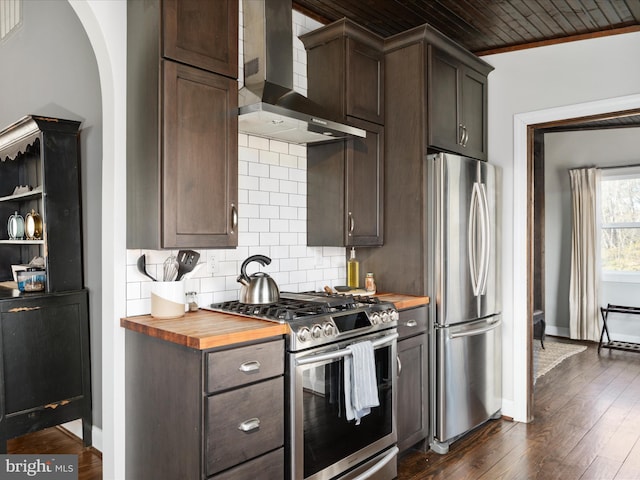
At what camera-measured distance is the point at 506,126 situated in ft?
12.4

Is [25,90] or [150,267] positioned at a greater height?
[25,90]

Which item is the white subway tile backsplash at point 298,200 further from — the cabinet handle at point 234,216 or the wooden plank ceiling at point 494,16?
the wooden plank ceiling at point 494,16

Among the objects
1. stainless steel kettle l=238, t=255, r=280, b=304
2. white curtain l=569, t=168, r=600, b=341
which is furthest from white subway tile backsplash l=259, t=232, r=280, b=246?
white curtain l=569, t=168, r=600, b=341

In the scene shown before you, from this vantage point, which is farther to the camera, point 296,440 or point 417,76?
point 417,76

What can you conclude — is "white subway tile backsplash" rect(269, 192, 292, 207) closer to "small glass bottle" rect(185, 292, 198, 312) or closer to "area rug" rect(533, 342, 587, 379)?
"small glass bottle" rect(185, 292, 198, 312)

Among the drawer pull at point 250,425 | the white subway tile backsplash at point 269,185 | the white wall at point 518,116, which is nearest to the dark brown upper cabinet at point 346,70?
the white subway tile backsplash at point 269,185


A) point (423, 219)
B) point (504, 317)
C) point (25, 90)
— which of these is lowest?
point (504, 317)

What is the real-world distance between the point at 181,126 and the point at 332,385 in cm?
146

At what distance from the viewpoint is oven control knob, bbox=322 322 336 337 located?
2.33m

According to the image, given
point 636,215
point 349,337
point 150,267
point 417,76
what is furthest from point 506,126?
point 636,215

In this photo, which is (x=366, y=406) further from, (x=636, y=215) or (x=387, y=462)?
(x=636, y=215)

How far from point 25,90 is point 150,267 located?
251 centimetres

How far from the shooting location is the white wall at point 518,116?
3.50 metres

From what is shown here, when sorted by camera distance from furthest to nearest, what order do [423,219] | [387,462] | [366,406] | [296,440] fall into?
[423,219] → [387,462] → [366,406] → [296,440]
